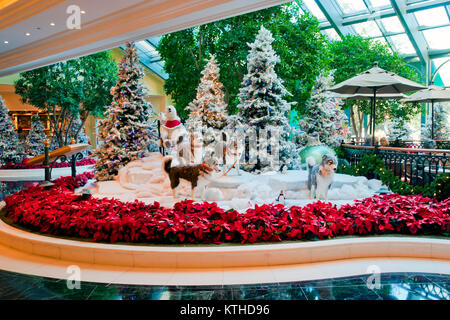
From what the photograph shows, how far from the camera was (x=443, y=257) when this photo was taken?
324 cm

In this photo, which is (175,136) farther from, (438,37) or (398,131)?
(438,37)

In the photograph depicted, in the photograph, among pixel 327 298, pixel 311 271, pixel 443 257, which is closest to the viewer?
pixel 327 298

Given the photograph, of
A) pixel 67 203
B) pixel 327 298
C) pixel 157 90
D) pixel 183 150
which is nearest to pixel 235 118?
pixel 183 150

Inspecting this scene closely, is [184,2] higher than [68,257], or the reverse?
[184,2]

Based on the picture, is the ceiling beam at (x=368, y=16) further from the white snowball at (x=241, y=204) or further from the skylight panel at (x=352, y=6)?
the white snowball at (x=241, y=204)

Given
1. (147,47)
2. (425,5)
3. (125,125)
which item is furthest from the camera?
(147,47)

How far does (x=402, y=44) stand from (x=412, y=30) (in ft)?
4.28

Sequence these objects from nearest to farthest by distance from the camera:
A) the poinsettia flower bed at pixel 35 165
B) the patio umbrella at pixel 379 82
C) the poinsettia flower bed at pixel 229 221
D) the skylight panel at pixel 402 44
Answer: the poinsettia flower bed at pixel 229 221, the patio umbrella at pixel 379 82, the poinsettia flower bed at pixel 35 165, the skylight panel at pixel 402 44

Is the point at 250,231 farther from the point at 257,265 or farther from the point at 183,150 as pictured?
the point at 183,150

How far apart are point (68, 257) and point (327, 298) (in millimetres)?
2564

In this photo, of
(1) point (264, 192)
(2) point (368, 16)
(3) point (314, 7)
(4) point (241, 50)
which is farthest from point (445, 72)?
(1) point (264, 192)

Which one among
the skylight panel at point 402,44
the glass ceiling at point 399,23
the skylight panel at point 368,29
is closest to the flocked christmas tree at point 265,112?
the glass ceiling at point 399,23

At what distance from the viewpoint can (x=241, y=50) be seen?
10.3 metres

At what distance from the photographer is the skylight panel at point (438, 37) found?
44.4 feet
